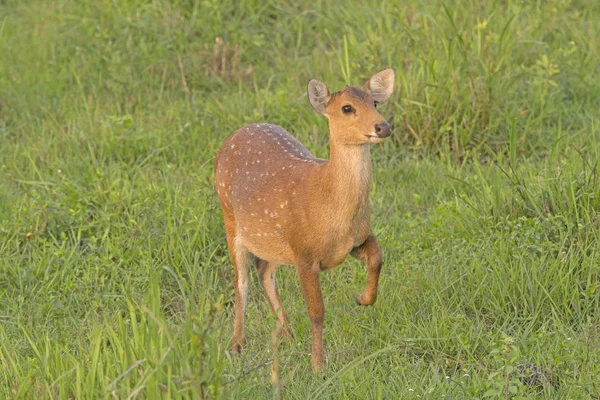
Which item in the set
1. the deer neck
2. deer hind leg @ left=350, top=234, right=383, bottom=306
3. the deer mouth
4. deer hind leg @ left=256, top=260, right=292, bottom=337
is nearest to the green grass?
deer hind leg @ left=256, top=260, right=292, bottom=337

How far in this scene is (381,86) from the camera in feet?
20.7

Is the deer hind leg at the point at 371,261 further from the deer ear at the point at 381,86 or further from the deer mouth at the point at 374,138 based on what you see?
the deer ear at the point at 381,86

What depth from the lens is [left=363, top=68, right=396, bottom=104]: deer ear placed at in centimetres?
627

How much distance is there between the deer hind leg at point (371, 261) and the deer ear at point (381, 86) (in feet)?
2.74

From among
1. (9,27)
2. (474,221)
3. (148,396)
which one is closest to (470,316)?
(474,221)

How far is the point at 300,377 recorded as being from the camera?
229 inches

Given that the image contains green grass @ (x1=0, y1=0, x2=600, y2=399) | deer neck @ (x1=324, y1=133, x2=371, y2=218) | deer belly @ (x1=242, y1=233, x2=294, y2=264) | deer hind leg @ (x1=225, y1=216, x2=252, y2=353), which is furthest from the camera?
deer hind leg @ (x1=225, y1=216, x2=252, y2=353)

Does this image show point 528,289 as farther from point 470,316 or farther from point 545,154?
point 545,154

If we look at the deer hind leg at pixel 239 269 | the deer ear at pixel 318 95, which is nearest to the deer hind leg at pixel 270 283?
the deer hind leg at pixel 239 269

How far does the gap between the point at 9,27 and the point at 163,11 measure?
1.70 m

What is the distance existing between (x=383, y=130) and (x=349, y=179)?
1.13ft

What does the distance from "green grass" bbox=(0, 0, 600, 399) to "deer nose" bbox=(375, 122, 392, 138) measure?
1.13 m

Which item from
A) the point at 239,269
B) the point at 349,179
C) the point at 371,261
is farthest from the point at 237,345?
the point at 349,179

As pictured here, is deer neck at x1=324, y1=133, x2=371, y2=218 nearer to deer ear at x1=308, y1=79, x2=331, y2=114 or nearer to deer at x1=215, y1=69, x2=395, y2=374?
deer at x1=215, y1=69, x2=395, y2=374
